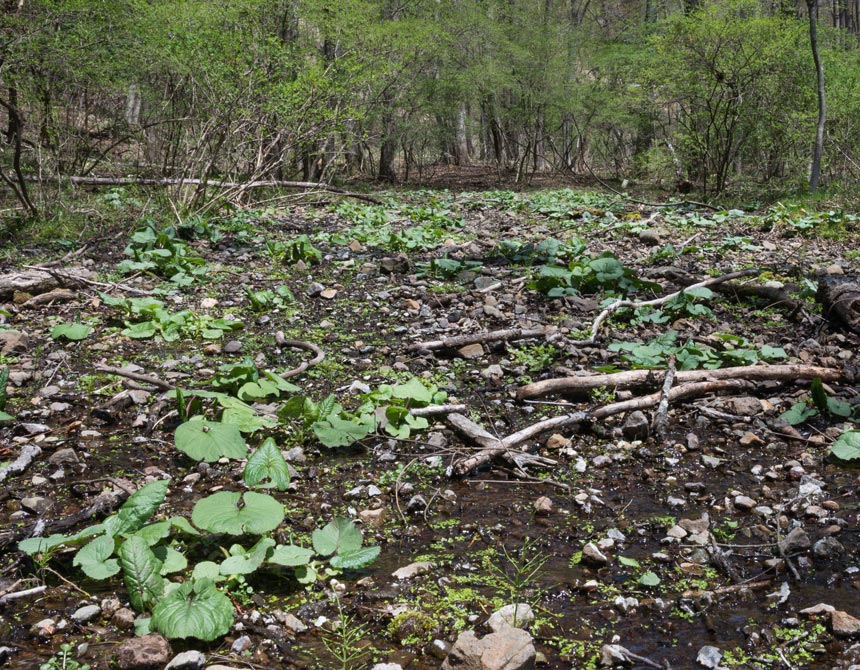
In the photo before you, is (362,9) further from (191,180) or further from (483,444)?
(483,444)

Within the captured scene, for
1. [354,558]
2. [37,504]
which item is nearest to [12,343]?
[37,504]

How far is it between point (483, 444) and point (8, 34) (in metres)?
7.12

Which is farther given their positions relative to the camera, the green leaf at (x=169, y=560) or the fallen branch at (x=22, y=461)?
the fallen branch at (x=22, y=461)

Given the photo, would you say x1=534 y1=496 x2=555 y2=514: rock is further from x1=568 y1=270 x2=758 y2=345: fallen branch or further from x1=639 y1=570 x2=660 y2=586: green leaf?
x1=568 y1=270 x2=758 y2=345: fallen branch

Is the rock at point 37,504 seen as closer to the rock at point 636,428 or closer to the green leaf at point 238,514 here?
the green leaf at point 238,514

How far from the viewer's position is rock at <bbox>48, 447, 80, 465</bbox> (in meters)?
2.53

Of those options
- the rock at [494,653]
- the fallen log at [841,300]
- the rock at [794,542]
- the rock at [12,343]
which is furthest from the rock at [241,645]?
the fallen log at [841,300]

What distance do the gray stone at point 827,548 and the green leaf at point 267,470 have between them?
1.64 m

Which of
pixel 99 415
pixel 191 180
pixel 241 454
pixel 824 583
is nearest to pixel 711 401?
pixel 824 583

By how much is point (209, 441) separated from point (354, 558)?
78cm

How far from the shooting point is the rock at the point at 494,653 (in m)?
1.40

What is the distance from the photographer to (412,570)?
1900mm

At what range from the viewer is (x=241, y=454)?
2.29m

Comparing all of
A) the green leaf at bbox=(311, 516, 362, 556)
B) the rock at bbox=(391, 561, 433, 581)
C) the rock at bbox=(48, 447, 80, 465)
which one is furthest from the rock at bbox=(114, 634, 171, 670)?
the rock at bbox=(48, 447, 80, 465)
